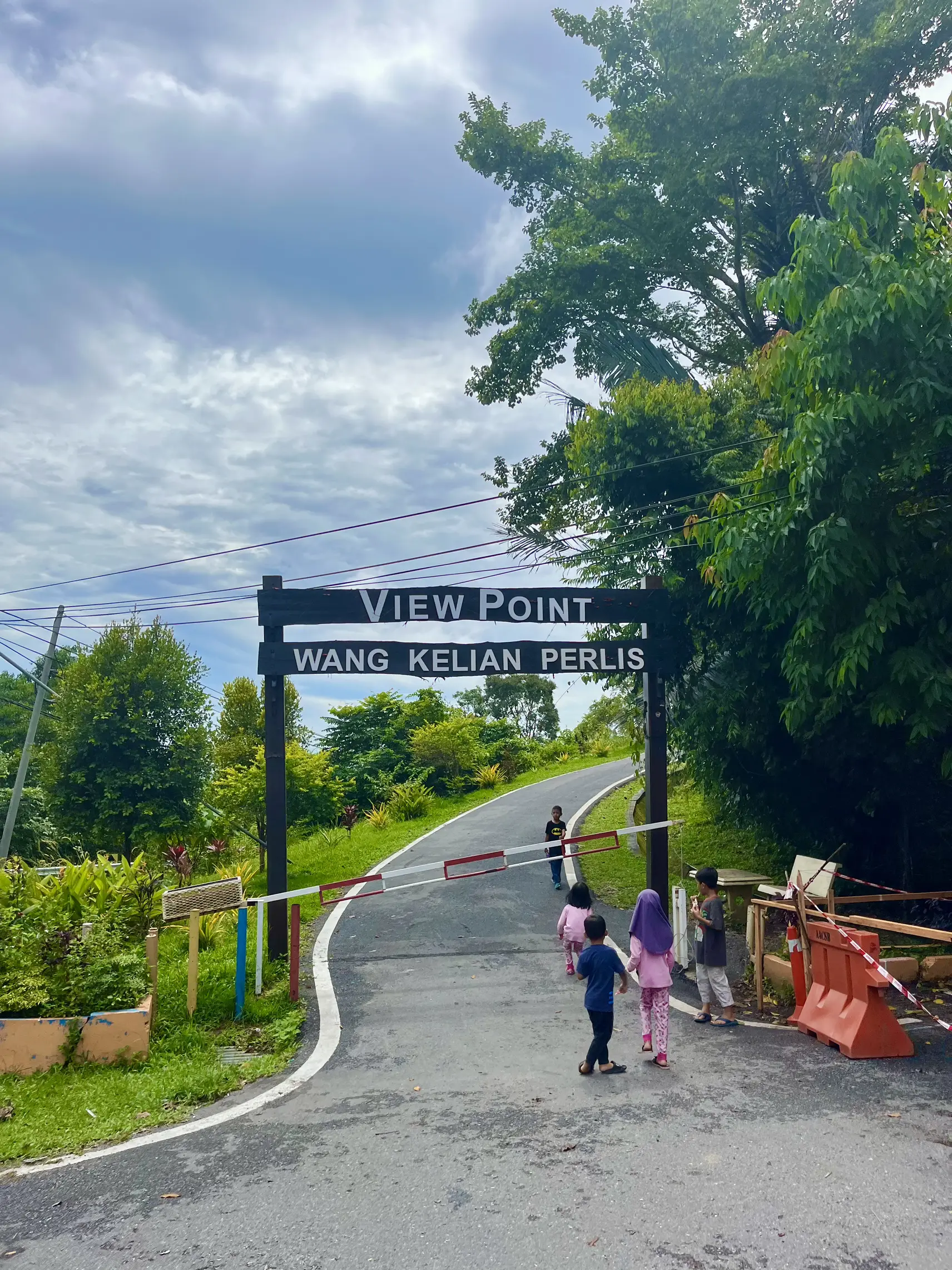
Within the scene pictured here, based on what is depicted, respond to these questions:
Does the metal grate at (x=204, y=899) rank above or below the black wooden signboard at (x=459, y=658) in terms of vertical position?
below

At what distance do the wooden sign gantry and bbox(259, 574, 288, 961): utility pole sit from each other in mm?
13

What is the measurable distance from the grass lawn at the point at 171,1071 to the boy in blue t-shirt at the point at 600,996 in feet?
8.37

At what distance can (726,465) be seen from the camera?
519 inches

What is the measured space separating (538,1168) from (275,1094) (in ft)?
7.86

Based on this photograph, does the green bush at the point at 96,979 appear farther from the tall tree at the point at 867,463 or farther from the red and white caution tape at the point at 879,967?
the tall tree at the point at 867,463

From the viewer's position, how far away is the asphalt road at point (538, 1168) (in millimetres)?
4367

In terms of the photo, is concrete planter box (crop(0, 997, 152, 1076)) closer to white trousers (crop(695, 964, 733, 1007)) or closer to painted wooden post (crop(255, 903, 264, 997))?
painted wooden post (crop(255, 903, 264, 997))

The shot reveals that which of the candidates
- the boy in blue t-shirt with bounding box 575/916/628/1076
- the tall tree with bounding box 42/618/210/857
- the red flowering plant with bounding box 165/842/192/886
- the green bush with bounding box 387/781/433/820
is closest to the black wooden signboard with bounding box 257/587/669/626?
the boy in blue t-shirt with bounding box 575/916/628/1076

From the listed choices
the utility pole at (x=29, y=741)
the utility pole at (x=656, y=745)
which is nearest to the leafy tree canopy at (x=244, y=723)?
the utility pole at (x=29, y=741)

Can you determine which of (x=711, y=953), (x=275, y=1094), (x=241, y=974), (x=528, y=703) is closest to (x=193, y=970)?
(x=241, y=974)

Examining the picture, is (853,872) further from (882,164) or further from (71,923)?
(71,923)

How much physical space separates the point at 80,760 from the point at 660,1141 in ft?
53.9

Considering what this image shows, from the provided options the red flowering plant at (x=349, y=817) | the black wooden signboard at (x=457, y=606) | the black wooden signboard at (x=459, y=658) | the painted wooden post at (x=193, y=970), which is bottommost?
the painted wooden post at (x=193, y=970)

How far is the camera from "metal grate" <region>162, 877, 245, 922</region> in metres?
9.27
